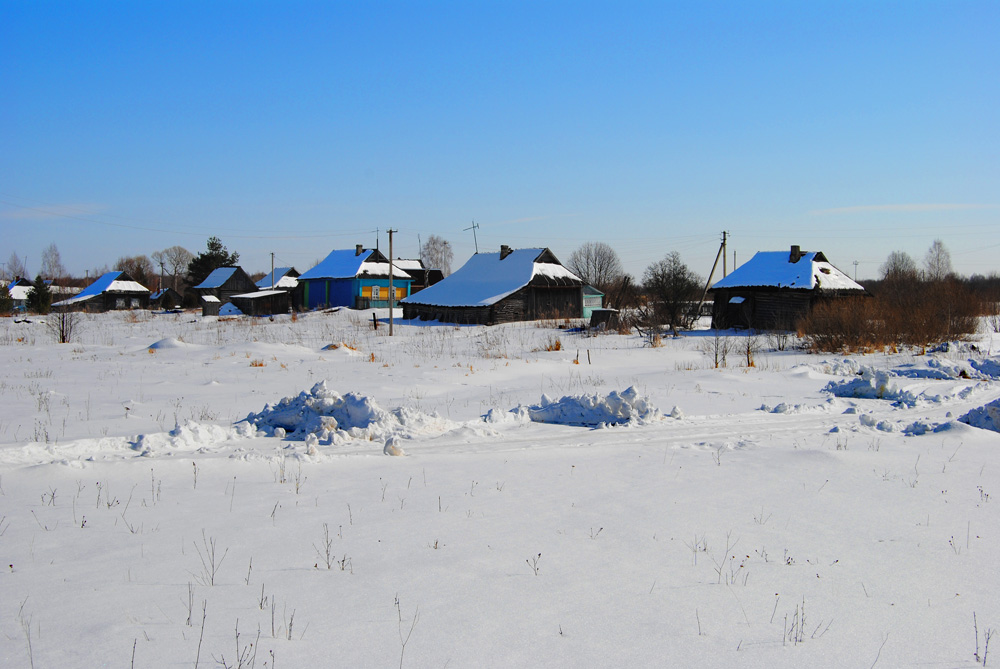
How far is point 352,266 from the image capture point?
5581 centimetres

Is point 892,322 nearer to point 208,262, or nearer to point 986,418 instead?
point 986,418

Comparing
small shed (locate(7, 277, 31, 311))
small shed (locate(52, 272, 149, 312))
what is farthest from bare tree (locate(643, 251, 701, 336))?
small shed (locate(7, 277, 31, 311))

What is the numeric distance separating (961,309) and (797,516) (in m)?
26.0

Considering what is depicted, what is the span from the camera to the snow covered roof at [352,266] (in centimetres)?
5484

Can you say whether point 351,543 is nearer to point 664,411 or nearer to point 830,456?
point 830,456

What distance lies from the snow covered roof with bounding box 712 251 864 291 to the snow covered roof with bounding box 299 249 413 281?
27968mm

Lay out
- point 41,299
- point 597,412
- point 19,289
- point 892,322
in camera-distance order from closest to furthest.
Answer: point 597,412
point 892,322
point 41,299
point 19,289

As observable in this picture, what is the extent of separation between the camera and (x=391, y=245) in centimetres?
3519

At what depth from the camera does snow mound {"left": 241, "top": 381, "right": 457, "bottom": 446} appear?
9.00 metres

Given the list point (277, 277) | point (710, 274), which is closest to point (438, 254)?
point (277, 277)

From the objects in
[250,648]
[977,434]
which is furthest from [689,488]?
[977,434]

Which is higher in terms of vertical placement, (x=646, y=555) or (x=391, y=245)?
(x=391, y=245)

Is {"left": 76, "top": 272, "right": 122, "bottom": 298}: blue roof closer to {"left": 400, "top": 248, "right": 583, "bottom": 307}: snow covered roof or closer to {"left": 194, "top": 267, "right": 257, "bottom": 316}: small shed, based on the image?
{"left": 194, "top": 267, "right": 257, "bottom": 316}: small shed

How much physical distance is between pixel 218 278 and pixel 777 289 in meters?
57.3
